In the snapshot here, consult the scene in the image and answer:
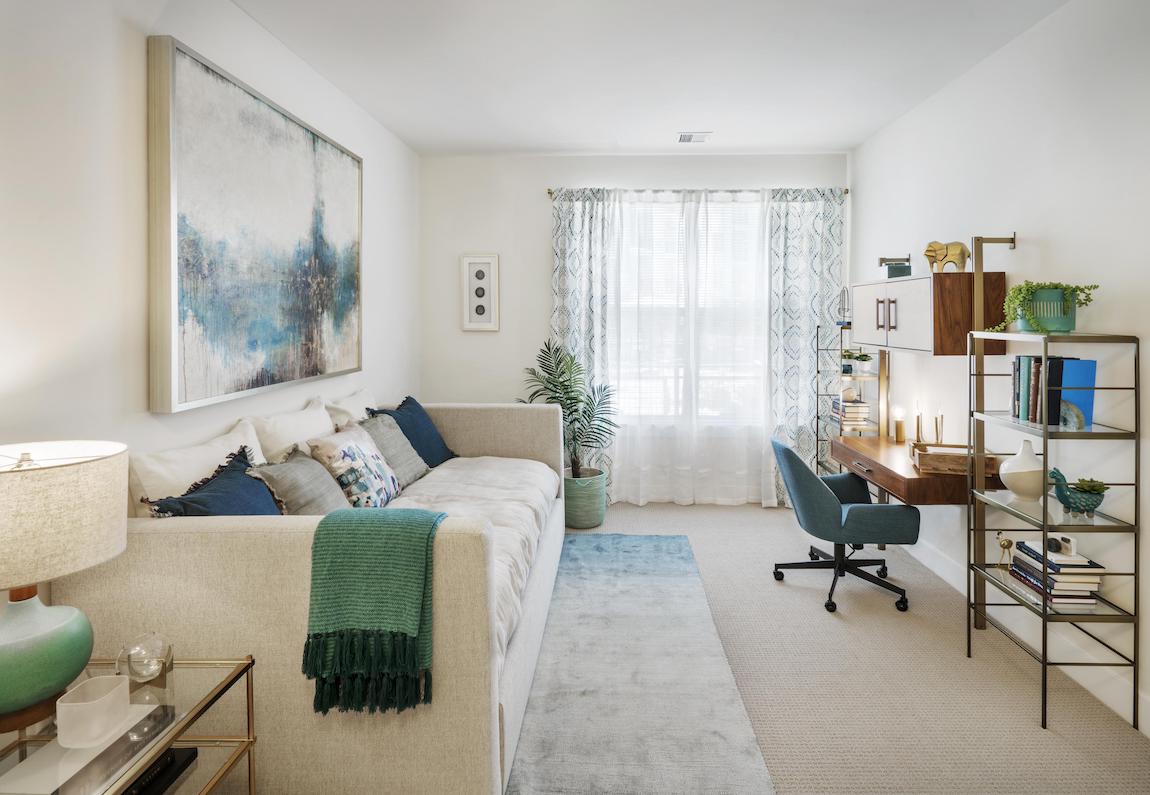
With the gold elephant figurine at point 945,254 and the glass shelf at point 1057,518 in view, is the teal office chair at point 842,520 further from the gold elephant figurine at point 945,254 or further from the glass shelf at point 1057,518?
the gold elephant figurine at point 945,254

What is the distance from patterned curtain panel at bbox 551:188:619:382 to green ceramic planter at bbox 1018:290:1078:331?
311 cm

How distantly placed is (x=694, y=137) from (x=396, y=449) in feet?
Answer: 9.55

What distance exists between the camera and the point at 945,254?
3.68 m

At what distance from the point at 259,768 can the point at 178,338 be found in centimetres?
141

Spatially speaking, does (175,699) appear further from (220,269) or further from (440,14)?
(440,14)

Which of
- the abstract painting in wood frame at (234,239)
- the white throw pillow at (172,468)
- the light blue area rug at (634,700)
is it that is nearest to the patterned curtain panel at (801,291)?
the light blue area rug at (634,700)

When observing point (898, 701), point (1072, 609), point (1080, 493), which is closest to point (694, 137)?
point (1080, 493)

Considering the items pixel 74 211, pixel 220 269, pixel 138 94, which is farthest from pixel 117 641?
pixel 138 94

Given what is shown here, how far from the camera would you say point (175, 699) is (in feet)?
5.23

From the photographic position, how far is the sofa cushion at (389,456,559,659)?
2.43m

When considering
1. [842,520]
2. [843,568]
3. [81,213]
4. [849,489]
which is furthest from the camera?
[849,489]

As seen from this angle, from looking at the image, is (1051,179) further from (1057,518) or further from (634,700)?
(634,700)

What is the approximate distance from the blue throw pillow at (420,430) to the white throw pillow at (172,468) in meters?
1.47

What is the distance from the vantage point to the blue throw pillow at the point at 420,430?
414cm
